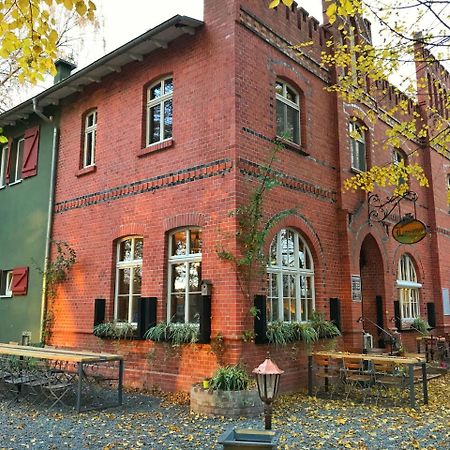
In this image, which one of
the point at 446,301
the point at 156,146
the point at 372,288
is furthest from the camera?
the point at 446,301

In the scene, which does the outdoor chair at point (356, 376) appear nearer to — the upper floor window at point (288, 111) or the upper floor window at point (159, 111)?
the upper floor window at point (288, 111)

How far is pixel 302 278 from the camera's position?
10523 millimetres

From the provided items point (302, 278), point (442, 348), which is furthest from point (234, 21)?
point (442, 348)

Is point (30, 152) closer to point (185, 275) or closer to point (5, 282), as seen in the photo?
point (5, 282)

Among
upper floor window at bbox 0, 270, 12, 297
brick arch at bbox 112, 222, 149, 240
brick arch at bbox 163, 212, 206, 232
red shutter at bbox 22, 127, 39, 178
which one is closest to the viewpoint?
brick arch at bbox 163, 212, 206, 232

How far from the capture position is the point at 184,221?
9.68m

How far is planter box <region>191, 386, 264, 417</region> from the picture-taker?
295 inches

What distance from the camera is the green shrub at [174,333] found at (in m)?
8.98

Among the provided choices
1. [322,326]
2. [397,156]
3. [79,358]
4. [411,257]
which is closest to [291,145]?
[322,326]

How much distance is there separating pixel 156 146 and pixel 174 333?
159 inches

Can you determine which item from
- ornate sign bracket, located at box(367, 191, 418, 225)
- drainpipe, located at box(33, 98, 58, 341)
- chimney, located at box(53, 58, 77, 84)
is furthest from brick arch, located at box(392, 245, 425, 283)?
chimney, located at box(53, 58, 77, 84)

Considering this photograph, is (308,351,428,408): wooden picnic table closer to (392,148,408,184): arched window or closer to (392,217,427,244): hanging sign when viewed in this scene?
(392,217,427,244): hanging sign

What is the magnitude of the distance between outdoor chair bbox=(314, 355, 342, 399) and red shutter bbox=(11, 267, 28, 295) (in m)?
8.18

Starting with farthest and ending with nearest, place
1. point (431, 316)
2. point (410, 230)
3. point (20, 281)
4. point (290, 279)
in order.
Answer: point (431, 316)
point (20, 281)
point (410, 230)
point (290, 279)
